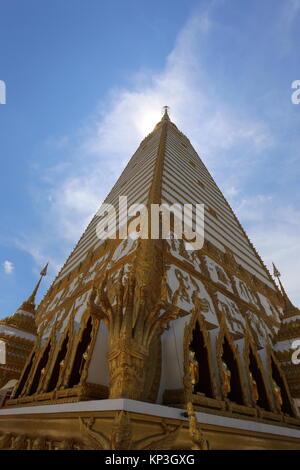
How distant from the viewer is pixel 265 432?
3.36 meters

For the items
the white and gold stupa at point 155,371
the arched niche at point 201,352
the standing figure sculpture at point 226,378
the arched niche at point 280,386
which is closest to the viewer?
the white and gold stupa at point 155,371

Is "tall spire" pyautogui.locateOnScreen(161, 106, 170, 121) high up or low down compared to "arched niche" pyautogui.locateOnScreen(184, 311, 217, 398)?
up

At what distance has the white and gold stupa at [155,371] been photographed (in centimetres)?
231

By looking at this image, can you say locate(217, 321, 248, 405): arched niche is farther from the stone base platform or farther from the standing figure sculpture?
the stone base platform

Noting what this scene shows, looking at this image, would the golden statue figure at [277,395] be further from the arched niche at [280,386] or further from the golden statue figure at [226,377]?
the golden statue figure at [226,377]

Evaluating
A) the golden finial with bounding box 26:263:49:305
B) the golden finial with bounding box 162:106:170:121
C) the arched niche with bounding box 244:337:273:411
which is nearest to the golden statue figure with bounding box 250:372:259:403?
the arched niche with bounding box 244:337:273:411

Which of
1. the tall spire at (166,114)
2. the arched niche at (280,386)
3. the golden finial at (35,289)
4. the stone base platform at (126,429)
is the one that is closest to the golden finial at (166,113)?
the tall spire at (166,114)

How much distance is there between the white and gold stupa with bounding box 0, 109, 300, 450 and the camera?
7.57 ft

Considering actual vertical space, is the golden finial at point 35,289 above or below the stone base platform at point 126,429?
above

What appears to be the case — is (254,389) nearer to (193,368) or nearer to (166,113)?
(193,368)
